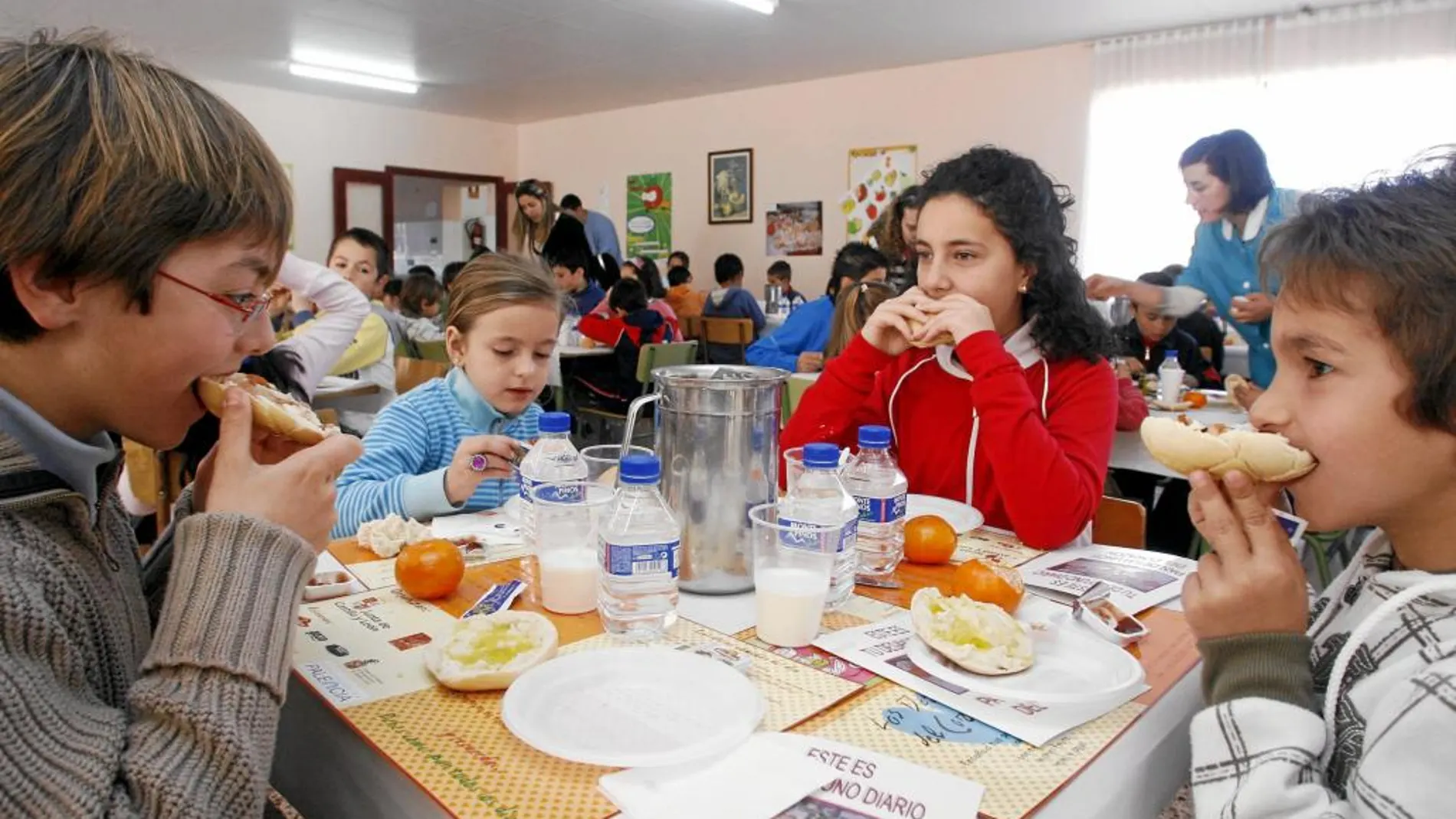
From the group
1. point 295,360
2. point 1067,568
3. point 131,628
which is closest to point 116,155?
point 131,628

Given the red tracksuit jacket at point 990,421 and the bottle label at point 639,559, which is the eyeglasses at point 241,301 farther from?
the red tracksuit jacket at point 990,421

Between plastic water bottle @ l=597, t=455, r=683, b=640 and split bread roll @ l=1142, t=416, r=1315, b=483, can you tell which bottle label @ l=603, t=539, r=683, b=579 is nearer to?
plastic water bottle @ l=597, t=455, r=683, b=640

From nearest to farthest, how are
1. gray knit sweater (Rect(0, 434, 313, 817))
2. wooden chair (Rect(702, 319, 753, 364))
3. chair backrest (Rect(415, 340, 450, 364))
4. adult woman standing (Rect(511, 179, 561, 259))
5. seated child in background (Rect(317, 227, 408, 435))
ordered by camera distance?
1. gray knit sweater (Rect(0, 434, 313, 817))
2. seated child in background (Rect(317, 227, 408, 435))
3. chair backrest (Rect(415, 340, 450, 364))
4. wooden chair (Rect(702, 319, 753, 364))
5. adult woman standing (Rect(511, 179, 561, 259))

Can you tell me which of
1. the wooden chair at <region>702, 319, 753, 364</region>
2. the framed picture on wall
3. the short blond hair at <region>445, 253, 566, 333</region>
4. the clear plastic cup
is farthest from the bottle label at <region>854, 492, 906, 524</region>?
the framed picture on wall

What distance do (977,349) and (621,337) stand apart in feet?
14.4

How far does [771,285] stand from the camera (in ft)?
27.4

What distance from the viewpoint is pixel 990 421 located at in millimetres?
1638

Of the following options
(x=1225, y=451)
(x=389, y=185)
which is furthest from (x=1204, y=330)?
(x=389, y=185)

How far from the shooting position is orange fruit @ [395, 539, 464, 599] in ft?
3.90

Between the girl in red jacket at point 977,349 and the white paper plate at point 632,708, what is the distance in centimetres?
90

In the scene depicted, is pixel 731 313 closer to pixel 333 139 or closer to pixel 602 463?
pixel 333 139

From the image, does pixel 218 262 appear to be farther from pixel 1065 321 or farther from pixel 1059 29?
pixel 1059 29

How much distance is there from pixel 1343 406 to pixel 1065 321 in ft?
3.21

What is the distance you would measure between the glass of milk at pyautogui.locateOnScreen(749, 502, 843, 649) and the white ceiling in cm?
550
